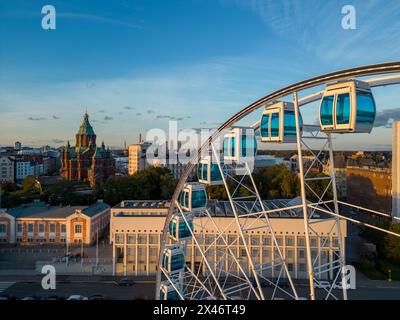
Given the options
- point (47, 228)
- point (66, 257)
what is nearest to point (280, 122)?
point (66, 257)

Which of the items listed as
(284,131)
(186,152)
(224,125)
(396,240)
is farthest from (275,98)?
(186,152)

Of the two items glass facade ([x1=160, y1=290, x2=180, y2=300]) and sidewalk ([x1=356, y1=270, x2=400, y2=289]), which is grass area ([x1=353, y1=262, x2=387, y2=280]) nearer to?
sidewalk ([x1=356, y1=270, x2=400, y2=289])

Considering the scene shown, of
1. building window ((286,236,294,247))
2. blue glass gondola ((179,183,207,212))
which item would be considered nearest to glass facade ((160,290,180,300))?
blue glass gondola ((179,183,207,212))

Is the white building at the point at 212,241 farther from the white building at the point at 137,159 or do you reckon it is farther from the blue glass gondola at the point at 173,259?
the white building at the point at 137,159

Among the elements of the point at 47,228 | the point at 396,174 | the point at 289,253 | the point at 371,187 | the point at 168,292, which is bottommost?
the point at 289,253

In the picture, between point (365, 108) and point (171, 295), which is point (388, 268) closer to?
point (171, 295)

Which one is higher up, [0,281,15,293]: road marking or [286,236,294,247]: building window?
[286,236,294,247]: building window
